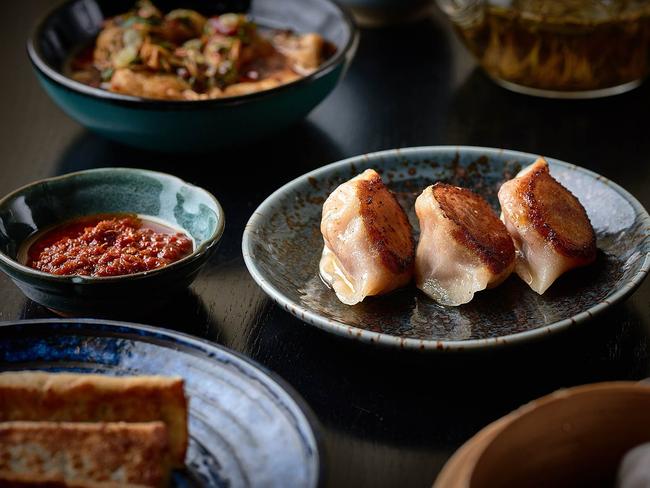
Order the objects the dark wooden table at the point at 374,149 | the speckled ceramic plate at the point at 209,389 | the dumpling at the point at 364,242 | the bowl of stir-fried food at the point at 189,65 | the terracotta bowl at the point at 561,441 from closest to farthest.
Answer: the terracotta bowl at the point at 561,441
the speckled ceramic plate at the point at 209,389
the dark wooden table at the point at 374,149
the dumpling at the point at 364,242
the bowl of stir-fried food at the point at 189,65

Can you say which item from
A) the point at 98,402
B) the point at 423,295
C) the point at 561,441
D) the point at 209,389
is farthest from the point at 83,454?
the point at 423,295

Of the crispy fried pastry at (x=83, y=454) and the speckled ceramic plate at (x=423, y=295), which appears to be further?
the speckled ceramic plate at (x=423, y=295)

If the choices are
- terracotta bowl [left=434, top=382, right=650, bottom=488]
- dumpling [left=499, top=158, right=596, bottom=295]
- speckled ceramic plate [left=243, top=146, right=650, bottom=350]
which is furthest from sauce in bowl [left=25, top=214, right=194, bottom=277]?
terracotta bowl [left=434, top=382, right=650, bottom=488]

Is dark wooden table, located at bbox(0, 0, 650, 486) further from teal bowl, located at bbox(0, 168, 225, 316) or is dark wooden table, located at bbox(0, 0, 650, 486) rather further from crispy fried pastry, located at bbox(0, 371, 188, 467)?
crispy fried pastry, located at bbox(0, 371, 188, 467)

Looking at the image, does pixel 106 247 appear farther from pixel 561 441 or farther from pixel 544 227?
pixel 561 441

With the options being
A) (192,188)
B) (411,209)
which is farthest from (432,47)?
(192,188)

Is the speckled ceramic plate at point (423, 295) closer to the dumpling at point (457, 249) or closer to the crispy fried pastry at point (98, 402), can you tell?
the dumpling at point (457, 249)

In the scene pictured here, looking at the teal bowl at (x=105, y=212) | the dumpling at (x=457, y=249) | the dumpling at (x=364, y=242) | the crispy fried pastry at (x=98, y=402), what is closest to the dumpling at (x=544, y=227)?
the dumpling at (x=457, y=249)

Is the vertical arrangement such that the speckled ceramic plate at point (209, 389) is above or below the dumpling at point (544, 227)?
above
